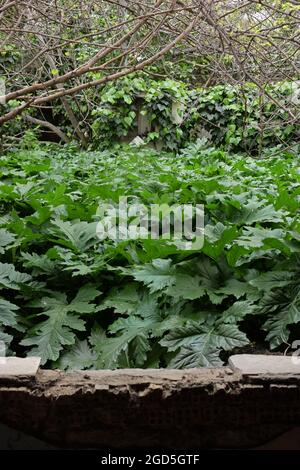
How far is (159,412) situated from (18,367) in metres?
0.36

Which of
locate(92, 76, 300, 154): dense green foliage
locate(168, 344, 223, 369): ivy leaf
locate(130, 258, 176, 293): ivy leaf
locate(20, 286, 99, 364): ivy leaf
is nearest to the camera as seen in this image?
locate(168, 344, 223, 369): ivy leaf

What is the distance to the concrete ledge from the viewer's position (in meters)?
1.30

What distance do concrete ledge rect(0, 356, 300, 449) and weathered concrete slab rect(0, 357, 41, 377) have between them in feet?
0.10

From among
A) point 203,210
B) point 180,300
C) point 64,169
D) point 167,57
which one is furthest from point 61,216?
point 167,57

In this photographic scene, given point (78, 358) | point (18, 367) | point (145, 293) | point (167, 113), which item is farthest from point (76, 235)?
point (167, 113)

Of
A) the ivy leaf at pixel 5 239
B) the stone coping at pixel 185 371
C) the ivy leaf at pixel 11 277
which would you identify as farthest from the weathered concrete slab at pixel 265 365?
the ivy leaf at pixel 5 239

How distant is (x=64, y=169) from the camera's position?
18.3 feet

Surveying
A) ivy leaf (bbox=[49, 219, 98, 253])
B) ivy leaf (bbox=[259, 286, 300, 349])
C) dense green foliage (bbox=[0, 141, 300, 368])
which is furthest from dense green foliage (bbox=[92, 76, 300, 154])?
ivy leaf (bbox=[259, 286, 300, 349])

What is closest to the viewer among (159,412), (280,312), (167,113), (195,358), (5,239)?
(159,412)

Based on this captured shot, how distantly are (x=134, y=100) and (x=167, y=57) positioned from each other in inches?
45.6

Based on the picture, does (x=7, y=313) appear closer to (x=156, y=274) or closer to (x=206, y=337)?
(x=156, y=274)

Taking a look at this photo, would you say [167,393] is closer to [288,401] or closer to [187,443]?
[187,443]

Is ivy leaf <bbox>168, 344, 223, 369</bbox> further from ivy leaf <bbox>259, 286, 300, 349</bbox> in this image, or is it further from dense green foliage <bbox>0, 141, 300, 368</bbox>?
ivy leaf <bbox>259, 286, 300, 349</bbox>

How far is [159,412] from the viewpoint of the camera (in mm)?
1312
